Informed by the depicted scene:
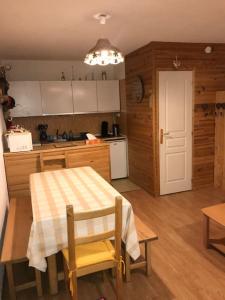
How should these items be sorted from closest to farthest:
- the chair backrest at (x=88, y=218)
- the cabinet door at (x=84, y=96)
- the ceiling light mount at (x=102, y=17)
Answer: the chair backrest at (x=88, y=218)
the ceiling light mount at (x=102, y=17)
the cabinet door at (x=84, y=96)

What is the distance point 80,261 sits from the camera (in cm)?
175

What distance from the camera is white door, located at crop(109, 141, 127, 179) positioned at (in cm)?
502

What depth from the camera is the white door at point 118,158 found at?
5.02 metres

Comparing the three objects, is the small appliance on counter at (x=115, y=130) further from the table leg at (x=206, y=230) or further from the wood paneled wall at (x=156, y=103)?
the table leg at (x=206, y=230)

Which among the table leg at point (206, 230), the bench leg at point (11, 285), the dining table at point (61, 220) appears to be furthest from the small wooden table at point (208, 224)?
the bench leg at point (11, 285)

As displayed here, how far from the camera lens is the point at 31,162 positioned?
3.71 m

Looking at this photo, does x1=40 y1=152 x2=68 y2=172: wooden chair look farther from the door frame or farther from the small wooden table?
the small wooden table

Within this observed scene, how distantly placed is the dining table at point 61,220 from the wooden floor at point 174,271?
0.33 meters

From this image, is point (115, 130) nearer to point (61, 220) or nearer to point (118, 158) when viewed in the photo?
point (118, 158)

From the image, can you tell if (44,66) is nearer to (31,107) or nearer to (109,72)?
(31,107)

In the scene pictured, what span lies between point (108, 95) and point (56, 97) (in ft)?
3.40

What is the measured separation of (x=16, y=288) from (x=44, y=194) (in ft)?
2.58

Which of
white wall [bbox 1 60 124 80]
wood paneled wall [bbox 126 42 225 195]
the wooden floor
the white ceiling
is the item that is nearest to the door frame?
wood paneled wall [bbox 126 42 225 195]

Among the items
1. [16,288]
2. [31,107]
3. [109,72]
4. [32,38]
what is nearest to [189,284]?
[16,288]
